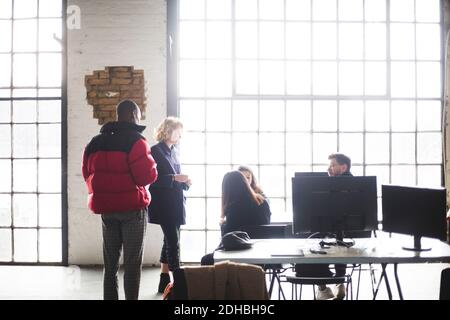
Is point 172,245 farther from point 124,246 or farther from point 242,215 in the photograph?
point 124,246

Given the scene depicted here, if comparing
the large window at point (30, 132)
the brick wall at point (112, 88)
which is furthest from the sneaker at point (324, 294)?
the large window at point (30, 132)

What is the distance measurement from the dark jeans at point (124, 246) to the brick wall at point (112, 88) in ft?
9.17

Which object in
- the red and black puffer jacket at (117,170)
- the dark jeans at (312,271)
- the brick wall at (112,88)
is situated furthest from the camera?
the brick wall at (112,88)

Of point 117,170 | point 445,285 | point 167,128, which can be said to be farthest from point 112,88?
point 445,285

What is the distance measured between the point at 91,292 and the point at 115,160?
81.1 inches

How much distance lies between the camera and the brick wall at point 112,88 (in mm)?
6660

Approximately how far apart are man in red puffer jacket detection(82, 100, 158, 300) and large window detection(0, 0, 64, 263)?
3.06 meters

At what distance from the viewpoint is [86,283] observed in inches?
232

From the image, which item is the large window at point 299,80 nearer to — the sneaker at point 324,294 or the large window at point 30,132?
the large window at point 30,132

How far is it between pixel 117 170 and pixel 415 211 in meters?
2.17

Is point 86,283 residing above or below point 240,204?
below

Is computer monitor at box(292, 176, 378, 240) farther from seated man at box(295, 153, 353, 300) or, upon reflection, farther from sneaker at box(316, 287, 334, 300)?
sneaker at box(316, 287, 334, 300)
